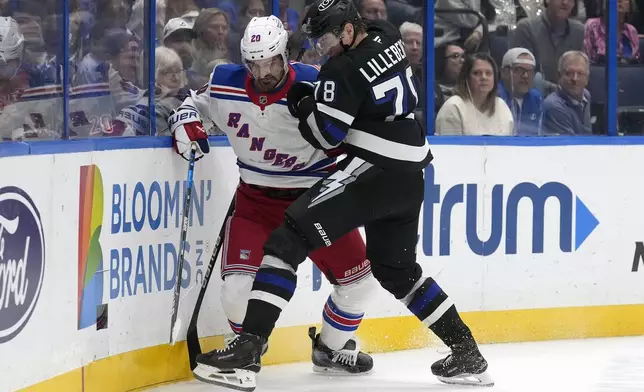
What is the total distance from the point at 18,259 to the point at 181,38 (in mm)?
1530

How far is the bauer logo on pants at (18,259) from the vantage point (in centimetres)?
375

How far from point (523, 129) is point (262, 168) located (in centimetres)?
158

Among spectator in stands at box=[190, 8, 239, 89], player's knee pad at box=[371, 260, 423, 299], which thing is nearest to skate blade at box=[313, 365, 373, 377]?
player's knee pad at box=[371, 260, 423, 299]

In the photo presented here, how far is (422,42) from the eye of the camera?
5777mm

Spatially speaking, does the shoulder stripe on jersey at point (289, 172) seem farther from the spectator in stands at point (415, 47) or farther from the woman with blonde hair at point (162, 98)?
the spectator in stands at point (415, 47)

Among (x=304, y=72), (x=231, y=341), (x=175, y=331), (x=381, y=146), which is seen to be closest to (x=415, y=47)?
(x=304, y=72)

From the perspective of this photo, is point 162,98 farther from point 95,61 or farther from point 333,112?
point 333,112

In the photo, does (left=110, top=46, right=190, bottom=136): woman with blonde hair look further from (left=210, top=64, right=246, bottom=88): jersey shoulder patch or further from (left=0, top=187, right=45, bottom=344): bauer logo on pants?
(left=0, top=187, right=45, bottom=344): bauer logo on pants

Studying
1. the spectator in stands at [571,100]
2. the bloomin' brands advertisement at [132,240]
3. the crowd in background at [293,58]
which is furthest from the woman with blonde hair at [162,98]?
the spectator in stands at [571,100]

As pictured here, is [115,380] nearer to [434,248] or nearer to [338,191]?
[338,191]

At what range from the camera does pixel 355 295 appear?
16.2 ft

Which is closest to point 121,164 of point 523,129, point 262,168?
point 262,168

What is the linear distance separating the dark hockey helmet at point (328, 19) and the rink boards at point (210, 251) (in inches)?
28.4

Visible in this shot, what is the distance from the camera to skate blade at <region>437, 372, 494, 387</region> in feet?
15.9
